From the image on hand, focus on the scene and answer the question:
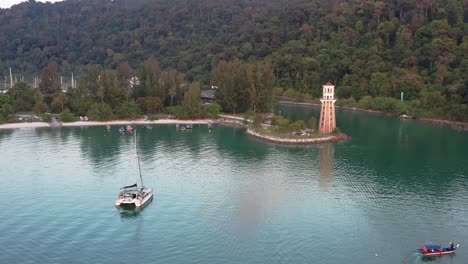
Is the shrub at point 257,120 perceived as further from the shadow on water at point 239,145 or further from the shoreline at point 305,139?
the shoreline at point 305,139

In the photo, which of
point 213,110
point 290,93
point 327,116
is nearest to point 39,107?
point 213,110

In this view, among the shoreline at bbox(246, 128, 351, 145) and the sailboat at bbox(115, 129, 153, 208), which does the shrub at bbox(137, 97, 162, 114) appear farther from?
the sailboat at bbox(115, 129, 153, 208)

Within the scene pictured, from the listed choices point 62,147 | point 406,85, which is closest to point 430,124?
point 406,85

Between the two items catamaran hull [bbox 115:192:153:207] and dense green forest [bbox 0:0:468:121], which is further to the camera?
dense green forest [bbox 0:0:468:121]

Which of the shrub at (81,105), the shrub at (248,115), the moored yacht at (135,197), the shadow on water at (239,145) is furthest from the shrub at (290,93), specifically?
the moored yacht at (135,197)

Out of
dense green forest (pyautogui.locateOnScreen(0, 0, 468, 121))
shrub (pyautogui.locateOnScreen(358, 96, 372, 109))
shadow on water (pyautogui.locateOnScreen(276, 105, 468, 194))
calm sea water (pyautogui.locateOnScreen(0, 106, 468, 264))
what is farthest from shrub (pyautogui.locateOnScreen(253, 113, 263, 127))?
shrub (pyautogui.locateOnScreen(358, 96, 372, 109))

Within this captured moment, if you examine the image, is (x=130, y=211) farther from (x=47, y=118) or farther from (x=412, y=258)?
(x=47, y=118)
